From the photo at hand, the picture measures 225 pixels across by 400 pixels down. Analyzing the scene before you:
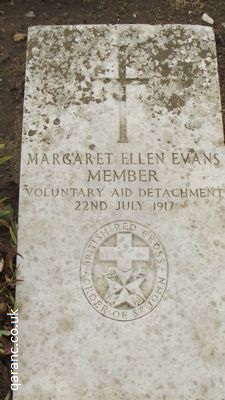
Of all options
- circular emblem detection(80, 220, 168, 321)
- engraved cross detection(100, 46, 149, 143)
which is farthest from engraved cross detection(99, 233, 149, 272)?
engraved cross detection(100, 46, 149, 143)

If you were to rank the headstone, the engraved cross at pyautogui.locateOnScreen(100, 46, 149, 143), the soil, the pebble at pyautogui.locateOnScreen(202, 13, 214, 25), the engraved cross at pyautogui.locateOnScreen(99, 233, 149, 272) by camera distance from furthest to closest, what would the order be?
the pebble at pyautogui.locateOnScreen(202, 13, 214, 25), the soil, the engraved cross at pyautogui.locateOnScreen(100, 46, 149, 143), the engraved cross at pyautogui.locateOnScreen(99, 233, 149, 272), the headstone

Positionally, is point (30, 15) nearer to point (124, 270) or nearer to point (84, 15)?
point (84, 15)

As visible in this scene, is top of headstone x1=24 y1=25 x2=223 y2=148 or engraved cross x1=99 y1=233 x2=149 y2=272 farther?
top of headstone x1=24 y1=25 x2=223 y2=148

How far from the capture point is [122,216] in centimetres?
335

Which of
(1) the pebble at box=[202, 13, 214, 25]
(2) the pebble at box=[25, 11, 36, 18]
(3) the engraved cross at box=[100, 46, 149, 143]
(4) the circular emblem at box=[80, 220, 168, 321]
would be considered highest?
(2) the pebble at box=[25, 11, 36, 18]

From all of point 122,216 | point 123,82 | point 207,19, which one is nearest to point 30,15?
point 123,82

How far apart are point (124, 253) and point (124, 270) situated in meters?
0.11

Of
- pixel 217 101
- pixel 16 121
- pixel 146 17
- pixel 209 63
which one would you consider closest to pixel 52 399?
pixel 16 121

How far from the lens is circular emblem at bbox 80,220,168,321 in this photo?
3.17 m

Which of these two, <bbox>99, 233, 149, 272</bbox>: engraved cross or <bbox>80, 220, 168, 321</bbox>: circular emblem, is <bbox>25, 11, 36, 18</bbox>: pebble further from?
<bbox>99, 233, 149, 272</bbox>: engraved cross

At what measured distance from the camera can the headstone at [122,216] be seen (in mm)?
3070

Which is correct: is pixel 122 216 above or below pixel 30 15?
below

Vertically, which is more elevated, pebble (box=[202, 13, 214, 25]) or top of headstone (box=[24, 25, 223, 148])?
pebble (box=[202, 13, 214, 25])

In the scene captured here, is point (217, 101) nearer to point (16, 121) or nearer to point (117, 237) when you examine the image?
point (117, 237)
